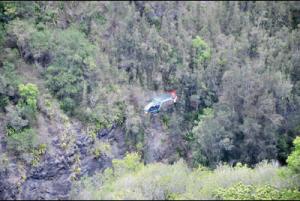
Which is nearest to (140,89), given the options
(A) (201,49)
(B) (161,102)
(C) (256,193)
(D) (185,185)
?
(B) (161,102)

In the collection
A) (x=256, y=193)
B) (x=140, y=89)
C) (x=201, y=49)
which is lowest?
(x=140, y=89)

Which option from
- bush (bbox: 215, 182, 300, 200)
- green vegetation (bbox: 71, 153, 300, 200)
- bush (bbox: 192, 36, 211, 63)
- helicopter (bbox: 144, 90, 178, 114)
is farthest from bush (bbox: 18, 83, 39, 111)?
bush (bbox: 215, 182, 300, 200)

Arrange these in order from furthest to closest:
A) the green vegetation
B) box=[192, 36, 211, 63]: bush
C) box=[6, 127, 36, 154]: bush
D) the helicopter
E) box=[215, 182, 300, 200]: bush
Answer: box=[192, 36, 211, 63]: bush < the helicopter < box=[6, 127, 36, 154]: bush < box=[215, 182, 300, 200]: bush < the green vegetation

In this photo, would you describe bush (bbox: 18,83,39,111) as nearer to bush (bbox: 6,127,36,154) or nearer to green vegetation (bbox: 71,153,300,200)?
bush (bbox: 6,127,36,154)

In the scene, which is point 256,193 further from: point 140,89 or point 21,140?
point 140,89

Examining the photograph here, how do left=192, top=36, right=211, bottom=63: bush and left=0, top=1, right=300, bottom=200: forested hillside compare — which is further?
left=192, top=36, right=211, bottom=63: bush

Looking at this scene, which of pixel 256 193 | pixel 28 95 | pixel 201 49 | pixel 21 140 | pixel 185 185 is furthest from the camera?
pixel 201 49

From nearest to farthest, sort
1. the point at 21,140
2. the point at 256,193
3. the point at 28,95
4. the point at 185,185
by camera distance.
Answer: the point at 256,193
the point at 185,185
the point at 21,140
the point at 28,95

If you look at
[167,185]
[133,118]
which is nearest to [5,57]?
[133,118]

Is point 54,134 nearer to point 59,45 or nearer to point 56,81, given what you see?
point 56,81
